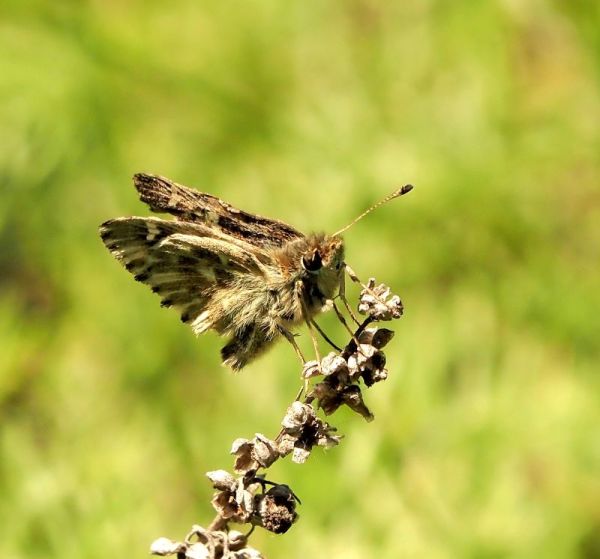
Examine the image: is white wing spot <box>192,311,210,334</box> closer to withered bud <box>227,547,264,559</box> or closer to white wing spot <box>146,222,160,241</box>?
white wing spot <box>146,222,160,241</box>

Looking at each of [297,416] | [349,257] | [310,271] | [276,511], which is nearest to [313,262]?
[310,271]

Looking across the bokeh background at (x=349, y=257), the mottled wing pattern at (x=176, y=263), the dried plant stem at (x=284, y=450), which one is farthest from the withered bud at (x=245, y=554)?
the bokeh background at (x=349, y=257)

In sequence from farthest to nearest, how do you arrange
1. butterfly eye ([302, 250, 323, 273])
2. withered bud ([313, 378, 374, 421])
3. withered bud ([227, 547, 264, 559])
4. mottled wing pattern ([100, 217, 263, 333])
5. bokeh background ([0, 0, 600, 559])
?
1. bokeh background ([0, 0, 600, 559])
2. mottled wing pattern ([100, 217, 263, 333])
3. butterfly eye ([302, 250, 323, 273])
4. withered bud ([313, 378, 374, 421])
5. withered bud ([227, 547, 264, 559])

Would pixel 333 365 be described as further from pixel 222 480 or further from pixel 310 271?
pixel 310 271

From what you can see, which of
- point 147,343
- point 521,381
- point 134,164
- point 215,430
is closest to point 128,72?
point 134,164

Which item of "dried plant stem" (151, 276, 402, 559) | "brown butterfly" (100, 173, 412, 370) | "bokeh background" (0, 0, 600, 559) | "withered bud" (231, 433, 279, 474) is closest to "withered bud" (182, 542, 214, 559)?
"dried plant stem" (151, 276, 402, 559)

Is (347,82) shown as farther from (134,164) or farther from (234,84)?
(134,164)

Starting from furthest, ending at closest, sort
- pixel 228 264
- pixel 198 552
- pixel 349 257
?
1. pixel 349 257
2. pixel 228 264
3. pixel 198 552

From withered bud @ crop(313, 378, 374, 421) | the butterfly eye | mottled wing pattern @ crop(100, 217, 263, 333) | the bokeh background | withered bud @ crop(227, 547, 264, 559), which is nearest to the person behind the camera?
withered bud @ crop(227, 547, 264, 559)
